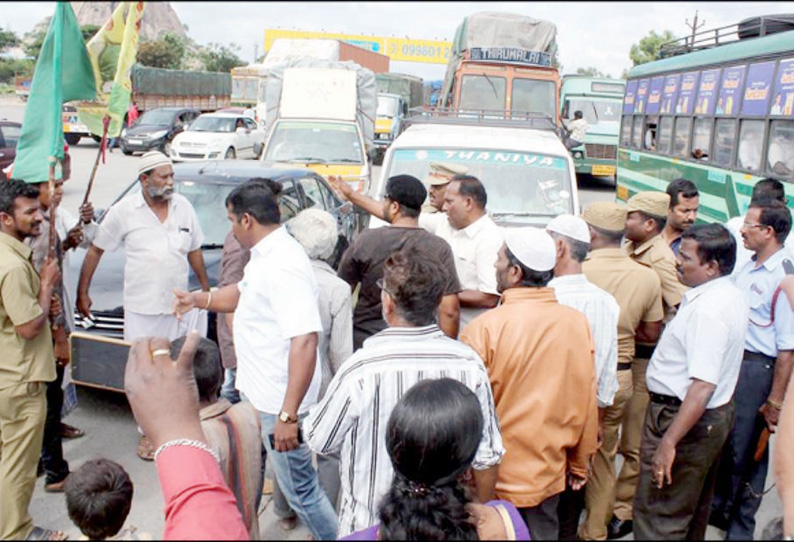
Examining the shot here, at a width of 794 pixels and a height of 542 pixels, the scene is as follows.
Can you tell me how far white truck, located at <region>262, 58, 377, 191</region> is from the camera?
11289 mm

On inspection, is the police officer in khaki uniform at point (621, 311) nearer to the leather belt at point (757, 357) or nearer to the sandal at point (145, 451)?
the leather belt at point (757, 357)

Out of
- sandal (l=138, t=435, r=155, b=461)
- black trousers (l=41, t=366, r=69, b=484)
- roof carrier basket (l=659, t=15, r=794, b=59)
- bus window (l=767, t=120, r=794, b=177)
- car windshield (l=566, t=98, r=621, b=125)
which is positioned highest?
roof carrier basket (l=659, t=15, r=794, b=59)

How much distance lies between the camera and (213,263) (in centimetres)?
527

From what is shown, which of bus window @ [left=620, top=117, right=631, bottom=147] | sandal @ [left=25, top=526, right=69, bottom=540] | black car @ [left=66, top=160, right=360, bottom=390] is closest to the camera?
sandal @ [left=25, top=526, right=69, bottom=540]

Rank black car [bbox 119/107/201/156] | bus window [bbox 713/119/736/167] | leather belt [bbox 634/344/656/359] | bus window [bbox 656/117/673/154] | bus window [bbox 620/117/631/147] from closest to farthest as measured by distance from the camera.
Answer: leather belt [bbox 634/344/656/359] → bus window [bbox 713/119/736/167] → bus window [bbox 656/117/673/154] → bus window [bbox 620/117/631/147] → black car [bbox 119/107/201/156]

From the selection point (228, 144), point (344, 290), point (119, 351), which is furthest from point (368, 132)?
point (344, 290)

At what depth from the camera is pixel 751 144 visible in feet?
25.4

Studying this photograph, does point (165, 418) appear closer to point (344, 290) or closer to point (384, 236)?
point (344, 290)

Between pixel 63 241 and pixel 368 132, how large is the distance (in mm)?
10675

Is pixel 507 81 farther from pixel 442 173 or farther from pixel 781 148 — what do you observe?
pixel 442 173

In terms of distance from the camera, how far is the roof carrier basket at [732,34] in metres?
7.85

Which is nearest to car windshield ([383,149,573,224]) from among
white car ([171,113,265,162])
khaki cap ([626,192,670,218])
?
khaki cap ([626,192,670,218])

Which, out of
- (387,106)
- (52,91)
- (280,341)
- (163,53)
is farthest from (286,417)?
(163,53)

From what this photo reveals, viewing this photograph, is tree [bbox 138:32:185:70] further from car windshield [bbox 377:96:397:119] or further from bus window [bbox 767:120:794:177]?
bus window [bbox 767:120:794:177]
